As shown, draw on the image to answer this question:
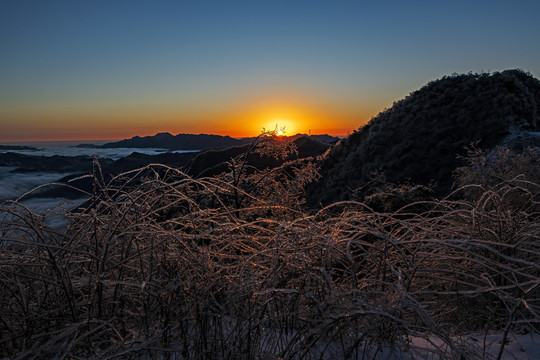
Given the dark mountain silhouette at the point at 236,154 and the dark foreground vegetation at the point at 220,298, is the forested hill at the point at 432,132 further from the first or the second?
the dark mountain silhouette at the point at 236,154

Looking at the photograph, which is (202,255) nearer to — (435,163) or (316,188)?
(435,163)

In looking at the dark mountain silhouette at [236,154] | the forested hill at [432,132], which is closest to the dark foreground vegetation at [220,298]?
the forested hill at [432,132]

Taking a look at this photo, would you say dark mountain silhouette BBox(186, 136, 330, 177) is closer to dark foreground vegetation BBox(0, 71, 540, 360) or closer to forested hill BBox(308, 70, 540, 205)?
forested hill BBox(308, 70, 540, 205)

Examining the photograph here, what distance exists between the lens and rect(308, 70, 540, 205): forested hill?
2173cm

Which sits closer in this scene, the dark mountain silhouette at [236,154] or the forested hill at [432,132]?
the forested hill at [432,132]


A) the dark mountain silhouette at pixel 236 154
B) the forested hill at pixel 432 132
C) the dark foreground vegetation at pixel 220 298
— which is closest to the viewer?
the dark foreground vegetation at pixel 220 298

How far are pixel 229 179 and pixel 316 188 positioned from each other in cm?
2175

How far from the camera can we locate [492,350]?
7.70 feet

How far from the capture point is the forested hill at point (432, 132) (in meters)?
21.7

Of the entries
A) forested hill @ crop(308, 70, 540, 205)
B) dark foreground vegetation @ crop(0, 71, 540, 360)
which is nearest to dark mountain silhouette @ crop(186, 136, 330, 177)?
forested hill @ crop(308, 70, 540, 205)

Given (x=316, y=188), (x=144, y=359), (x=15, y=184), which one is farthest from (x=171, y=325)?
(x=15, y=184)

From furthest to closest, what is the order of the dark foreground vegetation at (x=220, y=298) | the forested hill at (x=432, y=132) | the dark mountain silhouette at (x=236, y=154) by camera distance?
the dark mountain silhouette at (x=236, y=154) → the forested hill at (x=432, y=132) → the dark foreground vegetation at (x=220, y=298)

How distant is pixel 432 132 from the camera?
24797mm

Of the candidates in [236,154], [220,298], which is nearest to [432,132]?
[220,298]
